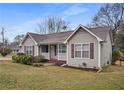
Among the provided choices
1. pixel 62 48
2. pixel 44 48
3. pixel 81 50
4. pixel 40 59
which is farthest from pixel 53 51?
pixel 81 50

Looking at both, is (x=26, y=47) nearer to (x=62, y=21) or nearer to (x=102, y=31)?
(x=102, y=31)

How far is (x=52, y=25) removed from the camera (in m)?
36.6

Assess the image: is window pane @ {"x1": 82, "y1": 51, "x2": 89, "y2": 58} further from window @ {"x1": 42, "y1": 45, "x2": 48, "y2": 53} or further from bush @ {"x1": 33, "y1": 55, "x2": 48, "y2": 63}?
window @ {"x1": 42, "y1": 45, "x2": 48, "y2": 53}

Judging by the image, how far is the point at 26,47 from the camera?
2358 centimetres

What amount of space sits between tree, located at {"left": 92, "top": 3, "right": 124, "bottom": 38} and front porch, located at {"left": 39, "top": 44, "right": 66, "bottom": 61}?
1326cm

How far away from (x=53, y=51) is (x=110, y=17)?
613 inches

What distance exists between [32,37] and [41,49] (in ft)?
6.09

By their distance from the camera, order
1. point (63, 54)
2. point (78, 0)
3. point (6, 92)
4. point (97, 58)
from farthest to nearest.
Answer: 1. point (63, 54)
2. point (97, 58)
3. point (6, 92)
4. point (78, 0)

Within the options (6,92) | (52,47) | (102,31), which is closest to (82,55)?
(102,31)

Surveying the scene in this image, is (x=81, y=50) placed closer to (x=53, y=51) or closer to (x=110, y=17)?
(x=53, y=51)

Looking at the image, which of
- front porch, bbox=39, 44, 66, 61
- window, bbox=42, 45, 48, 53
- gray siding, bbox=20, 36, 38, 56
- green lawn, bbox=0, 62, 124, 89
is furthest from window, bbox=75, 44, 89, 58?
gray siding, bbox=20, 36, 38, 56

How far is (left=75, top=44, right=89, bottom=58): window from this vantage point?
1616cm

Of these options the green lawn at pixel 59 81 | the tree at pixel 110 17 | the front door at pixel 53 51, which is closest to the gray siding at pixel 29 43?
the front door at pixel 53 51

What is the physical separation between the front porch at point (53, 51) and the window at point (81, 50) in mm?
3041
